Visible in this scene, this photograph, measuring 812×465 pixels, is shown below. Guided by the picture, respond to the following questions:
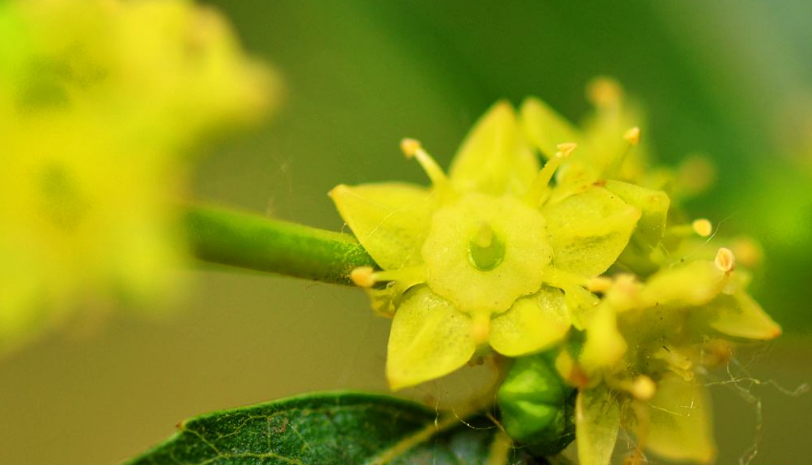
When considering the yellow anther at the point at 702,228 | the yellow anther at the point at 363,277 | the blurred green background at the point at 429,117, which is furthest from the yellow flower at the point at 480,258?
the blurred green background at the point at 429,117

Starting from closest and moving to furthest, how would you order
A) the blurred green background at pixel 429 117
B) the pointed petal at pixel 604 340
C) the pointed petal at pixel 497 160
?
the pointed petal at pixel 604 340 < the pointed petal at pixel 497 160 < the blurred green background at pixel 429 117

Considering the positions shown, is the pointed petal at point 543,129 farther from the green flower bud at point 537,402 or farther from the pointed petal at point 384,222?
the green flower bud at point 537,402

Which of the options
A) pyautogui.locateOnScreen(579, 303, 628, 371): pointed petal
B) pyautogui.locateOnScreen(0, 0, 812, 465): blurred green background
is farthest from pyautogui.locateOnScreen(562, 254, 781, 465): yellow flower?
pyautogui.locateOnScreen(0, 0, 812, 465): blurred green background

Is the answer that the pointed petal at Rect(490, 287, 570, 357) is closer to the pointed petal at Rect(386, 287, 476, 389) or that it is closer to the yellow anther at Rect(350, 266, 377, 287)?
the pointed petal at Rect(386, 287, 476, 389)

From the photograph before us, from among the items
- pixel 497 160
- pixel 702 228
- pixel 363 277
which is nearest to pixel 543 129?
pixel 497 160

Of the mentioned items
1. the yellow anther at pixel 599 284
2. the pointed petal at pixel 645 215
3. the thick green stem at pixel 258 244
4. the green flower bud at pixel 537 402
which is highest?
the thick green stem at pixel 258 244
